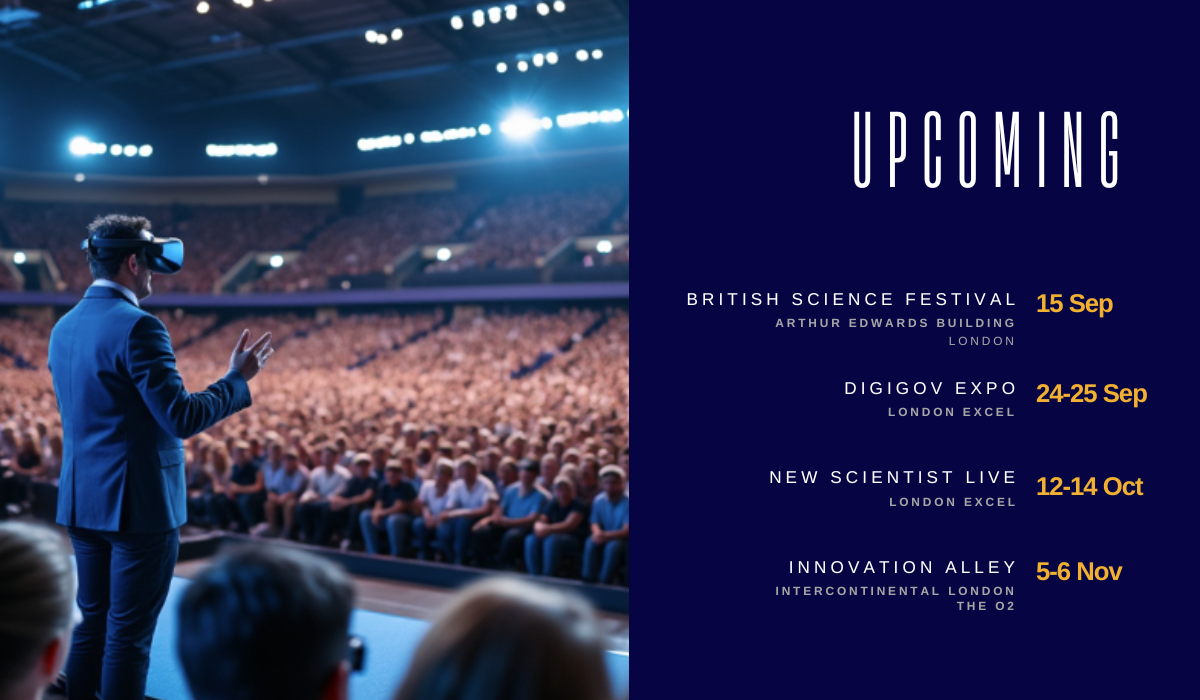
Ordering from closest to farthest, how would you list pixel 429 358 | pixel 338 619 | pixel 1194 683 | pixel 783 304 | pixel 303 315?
pixel 338 619, pixel 1194 683, pixel 783 304, pixel 429 358, pixel 303 315

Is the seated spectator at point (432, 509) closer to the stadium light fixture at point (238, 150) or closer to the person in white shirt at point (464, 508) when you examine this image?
the person in white shirt at point (464, 508)

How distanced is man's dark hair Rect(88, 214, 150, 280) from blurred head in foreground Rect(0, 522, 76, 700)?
44.2 inches

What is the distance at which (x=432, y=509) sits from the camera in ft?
20.0

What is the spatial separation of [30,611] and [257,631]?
14.7 inches

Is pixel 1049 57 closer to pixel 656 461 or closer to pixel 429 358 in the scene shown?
pixel 656 461

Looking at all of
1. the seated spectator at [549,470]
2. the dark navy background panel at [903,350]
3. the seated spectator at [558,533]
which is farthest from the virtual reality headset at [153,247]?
the seated spectator at [549,470]

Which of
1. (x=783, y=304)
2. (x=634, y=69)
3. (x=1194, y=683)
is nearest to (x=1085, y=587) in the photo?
(x=1194, y=683)

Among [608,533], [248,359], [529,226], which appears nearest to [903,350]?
[248,359]

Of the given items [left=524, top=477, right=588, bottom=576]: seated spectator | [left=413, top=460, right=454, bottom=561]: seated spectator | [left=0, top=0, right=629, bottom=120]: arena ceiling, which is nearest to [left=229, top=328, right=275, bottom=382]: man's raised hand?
[left=524, top=477, right=588, bottom=576]: seated spectator

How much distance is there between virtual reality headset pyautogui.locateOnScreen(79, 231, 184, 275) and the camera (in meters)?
2.11

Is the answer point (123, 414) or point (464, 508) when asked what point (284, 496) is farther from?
point (123, 414)

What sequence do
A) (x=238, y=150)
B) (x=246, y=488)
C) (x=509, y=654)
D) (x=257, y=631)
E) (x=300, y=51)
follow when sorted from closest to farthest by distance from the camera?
1. (x=509, y=654)
2. (x=257, y=631)
3. (x=246, y=488)
4. (x=300, y=51)
5. (x=238, y=150)

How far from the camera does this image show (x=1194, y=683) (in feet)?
5.68

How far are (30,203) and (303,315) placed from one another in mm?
10117
